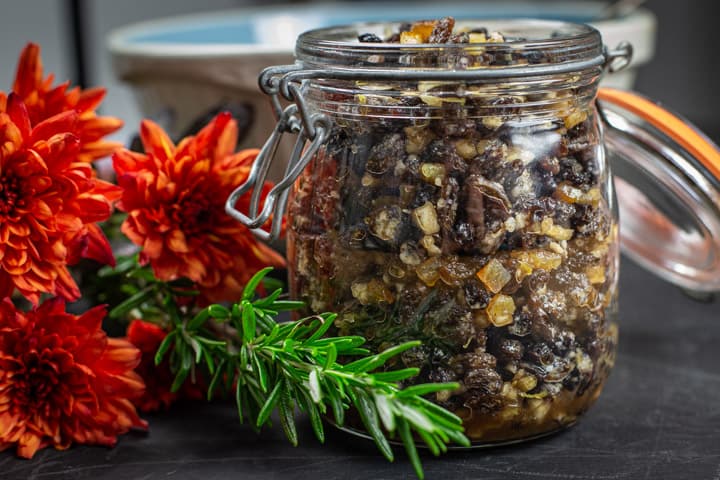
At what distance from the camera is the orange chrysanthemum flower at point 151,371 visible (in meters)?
0.60

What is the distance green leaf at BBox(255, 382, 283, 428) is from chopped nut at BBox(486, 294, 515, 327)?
125mm

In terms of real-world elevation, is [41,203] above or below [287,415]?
above

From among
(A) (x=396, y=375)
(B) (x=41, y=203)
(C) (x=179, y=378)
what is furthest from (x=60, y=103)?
(A) (x=396, y=375)

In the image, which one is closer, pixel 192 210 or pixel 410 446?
pixel 410 446

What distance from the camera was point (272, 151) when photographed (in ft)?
1.86

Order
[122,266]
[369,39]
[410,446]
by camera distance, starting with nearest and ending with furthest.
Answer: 1. [410,446]
2. [369,39]
3. [122,266]

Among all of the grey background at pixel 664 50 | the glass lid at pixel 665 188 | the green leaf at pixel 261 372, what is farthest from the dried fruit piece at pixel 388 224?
the grey background at pixel 664 50

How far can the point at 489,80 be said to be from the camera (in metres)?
0.49

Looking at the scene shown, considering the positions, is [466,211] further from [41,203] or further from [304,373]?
[41,203]

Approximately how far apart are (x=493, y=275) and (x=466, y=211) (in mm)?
39

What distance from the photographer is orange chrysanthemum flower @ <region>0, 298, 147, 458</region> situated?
54 cm

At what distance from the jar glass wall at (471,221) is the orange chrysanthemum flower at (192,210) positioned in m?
0.08

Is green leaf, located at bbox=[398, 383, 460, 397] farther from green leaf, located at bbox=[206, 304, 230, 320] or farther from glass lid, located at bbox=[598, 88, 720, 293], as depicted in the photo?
glass lid, located at bbox=[598, 88, 720, 293]

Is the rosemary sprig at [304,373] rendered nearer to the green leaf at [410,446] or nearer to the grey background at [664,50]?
the green leaf at [410,446]
